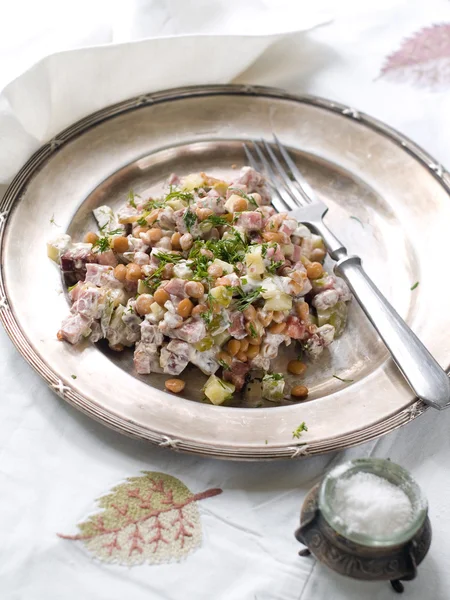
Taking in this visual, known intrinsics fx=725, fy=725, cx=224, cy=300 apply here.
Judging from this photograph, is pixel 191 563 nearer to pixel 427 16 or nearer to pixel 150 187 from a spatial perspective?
pixel 150 187

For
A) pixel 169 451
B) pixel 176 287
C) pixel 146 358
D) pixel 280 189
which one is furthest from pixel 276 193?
pixel 169 451

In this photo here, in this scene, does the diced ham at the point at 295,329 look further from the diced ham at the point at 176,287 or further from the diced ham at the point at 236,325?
the diced ham at the point at 176,287

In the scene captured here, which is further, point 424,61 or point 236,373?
point 424,61

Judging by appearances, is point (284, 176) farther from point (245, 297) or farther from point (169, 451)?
point (169, 451)

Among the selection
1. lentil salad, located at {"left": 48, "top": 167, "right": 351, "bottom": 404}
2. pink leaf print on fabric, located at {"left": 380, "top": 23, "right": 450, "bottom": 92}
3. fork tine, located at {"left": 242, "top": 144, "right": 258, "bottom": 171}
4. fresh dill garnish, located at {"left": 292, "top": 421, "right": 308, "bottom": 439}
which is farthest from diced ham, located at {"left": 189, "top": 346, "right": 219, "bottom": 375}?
pink leaf print on fabric, located at {"left": 380, "top": 23, "right": 450, "bottom": 92}

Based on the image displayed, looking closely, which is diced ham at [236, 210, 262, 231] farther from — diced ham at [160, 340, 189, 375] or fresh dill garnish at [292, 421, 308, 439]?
fresh dill garnish at [292, 421, 308, 439]

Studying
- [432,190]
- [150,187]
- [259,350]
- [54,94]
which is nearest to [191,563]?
[259,350]

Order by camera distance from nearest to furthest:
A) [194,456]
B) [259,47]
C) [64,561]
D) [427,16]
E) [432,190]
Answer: [64,561] → [194,456] → [432,190] → [259,47] → [427,16]
